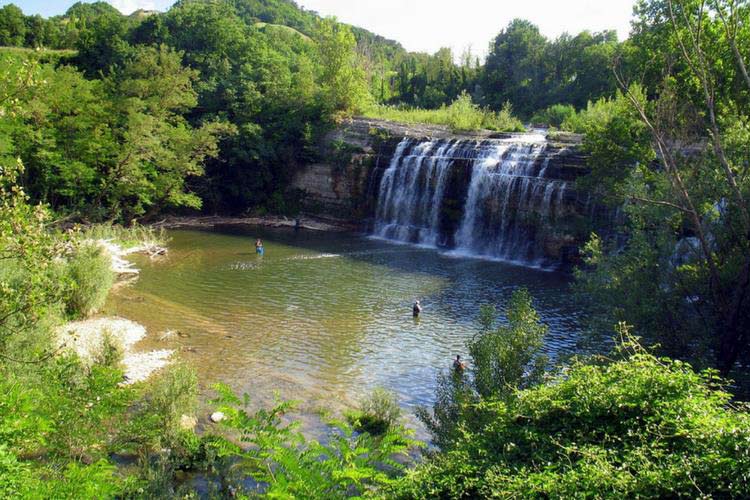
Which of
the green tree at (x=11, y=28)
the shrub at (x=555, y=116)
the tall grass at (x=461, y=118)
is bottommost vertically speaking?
the tall grass at (x=461, y=118)

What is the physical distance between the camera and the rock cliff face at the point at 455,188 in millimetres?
28672

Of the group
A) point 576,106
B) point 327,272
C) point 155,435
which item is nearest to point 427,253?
point 327,272

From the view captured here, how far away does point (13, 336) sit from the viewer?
11.2 m

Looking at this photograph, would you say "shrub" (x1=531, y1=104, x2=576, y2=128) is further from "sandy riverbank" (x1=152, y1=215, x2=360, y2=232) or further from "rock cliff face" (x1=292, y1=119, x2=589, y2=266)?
"sandy riverbank" (x1=152, y1=215, x2=360, y2=232)

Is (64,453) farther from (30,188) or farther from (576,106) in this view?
(576,106)

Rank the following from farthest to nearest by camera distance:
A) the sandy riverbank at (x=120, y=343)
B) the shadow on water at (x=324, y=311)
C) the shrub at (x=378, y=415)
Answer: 1. the shadow on water at (x=324, y=311)
2. the sandy riverbank at (x=120, y=343)
3. the shrub at (x=378, y=415)

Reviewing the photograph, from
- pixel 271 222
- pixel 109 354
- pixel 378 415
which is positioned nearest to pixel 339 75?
pixel 271 222

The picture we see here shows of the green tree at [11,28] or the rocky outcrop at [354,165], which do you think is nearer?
the rocky outcrop at [354,165]

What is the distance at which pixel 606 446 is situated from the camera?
6.43 metres

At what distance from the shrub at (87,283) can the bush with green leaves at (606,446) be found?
14.9 m

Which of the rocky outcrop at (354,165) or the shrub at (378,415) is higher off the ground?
the rocky outcrop at (354,165)

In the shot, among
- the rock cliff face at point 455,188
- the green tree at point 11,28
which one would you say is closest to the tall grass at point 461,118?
the rock cliff face at point 455,188

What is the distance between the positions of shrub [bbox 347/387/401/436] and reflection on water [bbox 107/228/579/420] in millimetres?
1055

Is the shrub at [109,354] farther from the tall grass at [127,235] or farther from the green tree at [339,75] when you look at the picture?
the green tree at [339,75]
